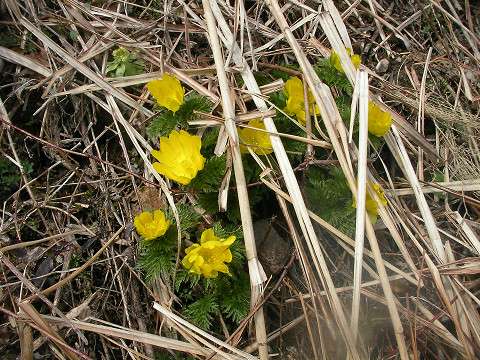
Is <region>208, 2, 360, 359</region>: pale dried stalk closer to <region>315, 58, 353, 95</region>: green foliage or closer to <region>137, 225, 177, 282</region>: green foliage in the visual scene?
<region>315, 58, 353, 95</region>: green foliage

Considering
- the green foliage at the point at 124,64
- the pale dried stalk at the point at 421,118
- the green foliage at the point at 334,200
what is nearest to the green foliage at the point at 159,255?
the green foliage at the point at 334,200

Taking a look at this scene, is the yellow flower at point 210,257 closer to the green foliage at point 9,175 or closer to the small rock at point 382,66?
the green foliage at point 9,175

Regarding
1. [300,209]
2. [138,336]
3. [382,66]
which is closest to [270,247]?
[300,209]

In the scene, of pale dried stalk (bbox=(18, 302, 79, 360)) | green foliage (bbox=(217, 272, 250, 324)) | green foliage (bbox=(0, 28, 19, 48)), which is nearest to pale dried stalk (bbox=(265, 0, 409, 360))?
green foliage (bbox=(217, 272, 250, 324))

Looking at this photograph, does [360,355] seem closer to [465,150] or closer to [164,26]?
[465,150]

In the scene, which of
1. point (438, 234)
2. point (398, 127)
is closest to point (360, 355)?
point (438, 234)

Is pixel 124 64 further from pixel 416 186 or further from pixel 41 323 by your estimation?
pixel 416 186
